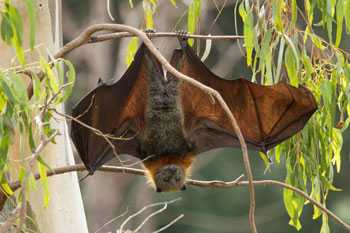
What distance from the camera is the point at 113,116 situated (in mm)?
5418

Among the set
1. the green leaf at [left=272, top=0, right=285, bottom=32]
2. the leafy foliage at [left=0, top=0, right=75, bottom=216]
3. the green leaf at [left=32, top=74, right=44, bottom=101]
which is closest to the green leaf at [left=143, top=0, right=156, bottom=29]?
the green leaf at [left=272, top=0, right=285, bottom=32]

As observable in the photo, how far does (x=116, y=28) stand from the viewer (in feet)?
12.3

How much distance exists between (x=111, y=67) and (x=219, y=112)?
686cm

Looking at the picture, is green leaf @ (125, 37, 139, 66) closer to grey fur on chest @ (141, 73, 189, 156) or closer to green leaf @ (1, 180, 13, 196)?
grey fur on chest @ (141, 73, 189, 156)

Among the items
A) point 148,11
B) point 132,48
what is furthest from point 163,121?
point 148,11

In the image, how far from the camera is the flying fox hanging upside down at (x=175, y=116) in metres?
5.15

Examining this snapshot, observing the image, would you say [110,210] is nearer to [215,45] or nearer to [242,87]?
[215,45]

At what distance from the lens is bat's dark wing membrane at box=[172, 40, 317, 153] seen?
5074 mm

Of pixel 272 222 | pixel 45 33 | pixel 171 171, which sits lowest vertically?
pixel 272 222

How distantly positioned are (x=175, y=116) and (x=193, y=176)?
699 centimetres

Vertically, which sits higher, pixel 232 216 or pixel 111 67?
pixel 111 67

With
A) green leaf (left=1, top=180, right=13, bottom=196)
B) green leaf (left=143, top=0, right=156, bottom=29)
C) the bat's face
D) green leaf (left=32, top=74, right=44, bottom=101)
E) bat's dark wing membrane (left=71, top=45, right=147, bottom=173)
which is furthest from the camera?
the bat's face

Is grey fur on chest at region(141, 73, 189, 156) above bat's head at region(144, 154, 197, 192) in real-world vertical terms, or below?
above

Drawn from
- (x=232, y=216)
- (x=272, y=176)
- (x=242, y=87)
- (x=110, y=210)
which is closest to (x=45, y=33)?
(x=242, y=87)
